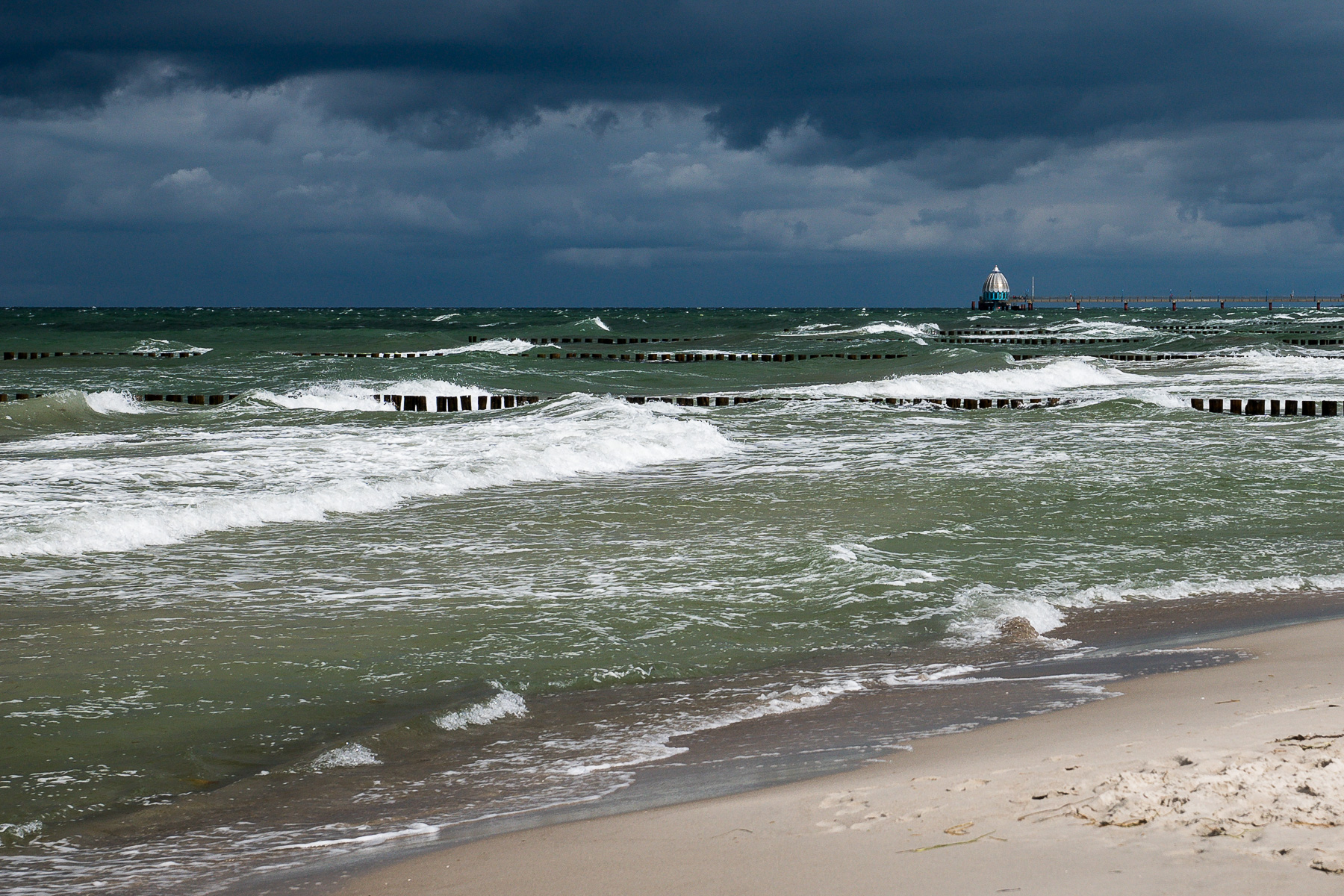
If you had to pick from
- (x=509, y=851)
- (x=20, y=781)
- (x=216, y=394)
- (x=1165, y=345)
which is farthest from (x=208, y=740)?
(x=1165, y=345)

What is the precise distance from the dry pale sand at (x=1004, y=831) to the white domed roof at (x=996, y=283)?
14840cm

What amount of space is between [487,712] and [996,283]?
5839 inches

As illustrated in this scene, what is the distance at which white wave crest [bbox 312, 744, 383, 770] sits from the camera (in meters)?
4.91

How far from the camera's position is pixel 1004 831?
132 inches

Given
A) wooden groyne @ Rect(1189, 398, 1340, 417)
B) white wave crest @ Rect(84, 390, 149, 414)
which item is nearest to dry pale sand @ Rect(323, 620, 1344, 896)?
wooden groyne @ Rect(1189, 398, 1340, 417)

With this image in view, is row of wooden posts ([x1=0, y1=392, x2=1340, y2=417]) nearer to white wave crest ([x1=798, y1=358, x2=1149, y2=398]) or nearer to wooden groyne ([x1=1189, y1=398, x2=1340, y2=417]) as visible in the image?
wooden groyne ([x1=1189, y1=398, x2=1340, y2=417])

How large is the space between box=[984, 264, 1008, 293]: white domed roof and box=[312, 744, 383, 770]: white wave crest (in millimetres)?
148370

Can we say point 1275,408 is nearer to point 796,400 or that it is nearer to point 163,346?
point 796,400

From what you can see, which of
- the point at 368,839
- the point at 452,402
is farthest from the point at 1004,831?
the point at 452,402

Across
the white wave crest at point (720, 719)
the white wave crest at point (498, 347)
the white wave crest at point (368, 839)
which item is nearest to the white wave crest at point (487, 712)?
the white wave crest at point (720, 719)

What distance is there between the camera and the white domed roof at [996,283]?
147500 mm

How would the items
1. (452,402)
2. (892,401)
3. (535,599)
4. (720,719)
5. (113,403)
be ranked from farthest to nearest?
(452,402) → (892,401) → (113,403) → (535,599) → (720,719)

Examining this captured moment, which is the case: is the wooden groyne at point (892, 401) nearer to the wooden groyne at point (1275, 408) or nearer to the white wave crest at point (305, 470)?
the wooden groyne at point (1275, 408)

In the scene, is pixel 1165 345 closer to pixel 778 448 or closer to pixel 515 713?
pixel 778 448
